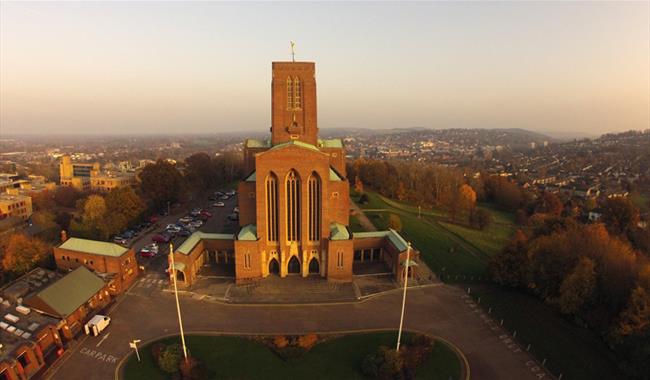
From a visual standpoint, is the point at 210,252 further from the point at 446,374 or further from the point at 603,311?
the point at 603,311

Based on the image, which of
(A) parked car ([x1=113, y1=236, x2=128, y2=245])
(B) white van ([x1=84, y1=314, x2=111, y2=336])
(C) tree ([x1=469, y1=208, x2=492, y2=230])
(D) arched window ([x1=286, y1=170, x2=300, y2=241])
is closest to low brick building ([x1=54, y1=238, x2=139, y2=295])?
(B) white van ([x1=84, y1=314, x2=111, y2=336])

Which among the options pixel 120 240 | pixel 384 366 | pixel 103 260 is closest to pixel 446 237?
pixel 384 366

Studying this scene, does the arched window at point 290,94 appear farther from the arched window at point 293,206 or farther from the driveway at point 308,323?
the driveway at point 308,323

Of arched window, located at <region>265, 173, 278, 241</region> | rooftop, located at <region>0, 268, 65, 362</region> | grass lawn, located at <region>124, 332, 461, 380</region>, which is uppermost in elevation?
arched window, located at <region>265, 173, 278, 241</region>

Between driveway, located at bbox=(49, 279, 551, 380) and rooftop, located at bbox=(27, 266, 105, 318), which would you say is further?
rooftop, located at bbox=(27, 266, 105, 318)

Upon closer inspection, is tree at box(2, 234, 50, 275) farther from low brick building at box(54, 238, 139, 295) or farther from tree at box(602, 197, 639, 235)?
tree at box(602, 197, 639, 235)
